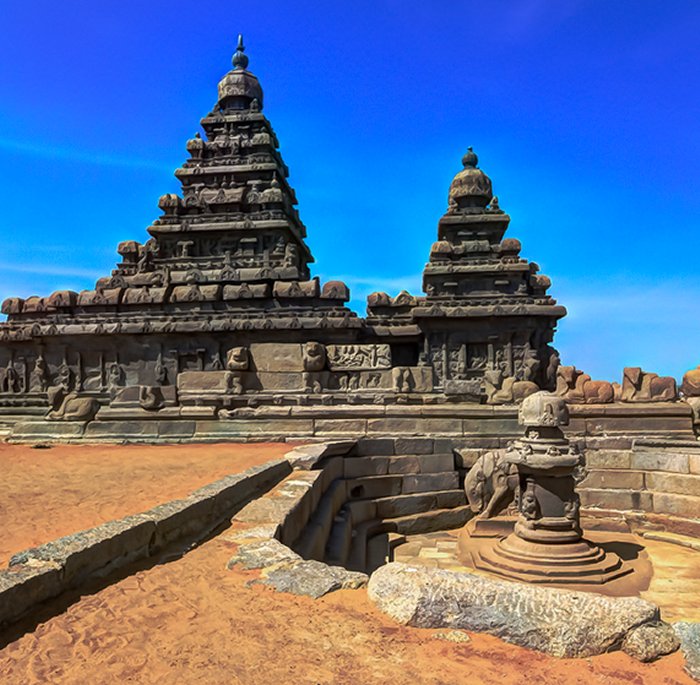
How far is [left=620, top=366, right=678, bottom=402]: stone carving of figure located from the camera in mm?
10922

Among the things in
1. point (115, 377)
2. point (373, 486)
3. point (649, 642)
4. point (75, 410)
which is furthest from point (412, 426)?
point (115, 377)

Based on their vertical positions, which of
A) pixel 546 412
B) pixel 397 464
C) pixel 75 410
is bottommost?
pixel 397 464

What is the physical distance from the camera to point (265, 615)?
129 inches

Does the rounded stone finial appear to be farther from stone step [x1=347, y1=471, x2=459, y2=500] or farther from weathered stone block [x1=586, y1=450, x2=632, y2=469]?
weathered stone block [x1=586, y1=450, x2=632, y2=469]

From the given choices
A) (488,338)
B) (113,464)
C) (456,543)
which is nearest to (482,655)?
(456,543)

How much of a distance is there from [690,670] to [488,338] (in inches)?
731

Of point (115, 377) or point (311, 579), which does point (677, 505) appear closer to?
point (311, 579)

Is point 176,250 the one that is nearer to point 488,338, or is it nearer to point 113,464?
point 488,338

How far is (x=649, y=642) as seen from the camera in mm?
2812

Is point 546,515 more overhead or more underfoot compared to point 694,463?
more underfoot

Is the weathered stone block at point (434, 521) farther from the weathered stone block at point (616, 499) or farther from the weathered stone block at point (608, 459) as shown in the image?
the weathered stone block at point (608, 459)

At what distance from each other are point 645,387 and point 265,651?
10.3 metres

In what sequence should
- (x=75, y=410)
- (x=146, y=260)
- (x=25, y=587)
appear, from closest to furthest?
(x=25, y=587) < (x=75, y=410) < (x=146, y=260)

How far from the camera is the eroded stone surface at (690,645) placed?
8.66 ft
